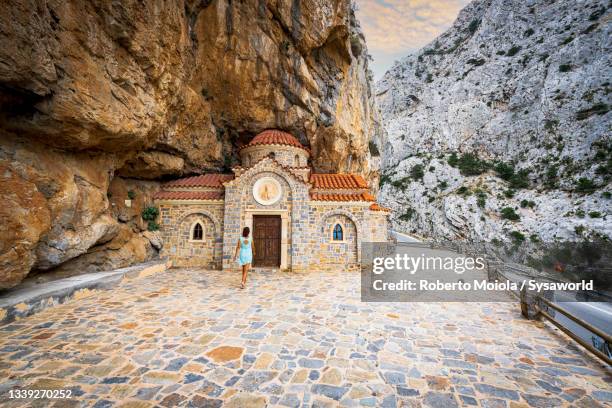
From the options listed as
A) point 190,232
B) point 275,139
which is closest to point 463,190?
point 275,139

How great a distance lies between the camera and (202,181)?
13.8m

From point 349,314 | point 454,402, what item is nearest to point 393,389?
point 454,402

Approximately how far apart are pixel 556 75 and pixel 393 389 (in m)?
51.1

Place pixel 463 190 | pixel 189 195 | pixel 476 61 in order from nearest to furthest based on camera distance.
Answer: pixel 189 195
pixel 463 190
pixel 476 61

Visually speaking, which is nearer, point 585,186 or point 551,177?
point 585,186

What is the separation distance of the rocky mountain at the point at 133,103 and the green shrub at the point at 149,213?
28cm

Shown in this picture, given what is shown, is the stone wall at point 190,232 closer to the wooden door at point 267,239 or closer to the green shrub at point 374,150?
the wooden door at point 267,239

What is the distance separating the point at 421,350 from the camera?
4504 mm

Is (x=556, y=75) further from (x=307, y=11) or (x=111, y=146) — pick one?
(x=111, y=146)

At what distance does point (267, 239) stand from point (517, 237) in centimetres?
3196

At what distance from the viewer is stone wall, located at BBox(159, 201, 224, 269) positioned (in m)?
12.5

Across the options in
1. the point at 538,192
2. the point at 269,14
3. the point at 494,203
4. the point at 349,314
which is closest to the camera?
the point at 349,314

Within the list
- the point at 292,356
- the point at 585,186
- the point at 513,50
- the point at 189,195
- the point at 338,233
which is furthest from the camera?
the point at 513,50

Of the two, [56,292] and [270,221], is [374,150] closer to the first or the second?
[270,221]
